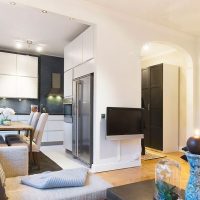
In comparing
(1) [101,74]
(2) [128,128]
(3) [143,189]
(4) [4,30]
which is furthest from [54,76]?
(3) [143,189]

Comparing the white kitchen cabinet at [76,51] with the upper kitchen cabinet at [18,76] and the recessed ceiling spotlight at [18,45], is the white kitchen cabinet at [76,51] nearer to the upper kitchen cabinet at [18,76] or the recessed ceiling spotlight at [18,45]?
the recessed ceiling spotlight at [18,45]

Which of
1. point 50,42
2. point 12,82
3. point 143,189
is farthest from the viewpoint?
point 12,82

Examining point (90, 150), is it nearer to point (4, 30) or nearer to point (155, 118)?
point (155, 118)

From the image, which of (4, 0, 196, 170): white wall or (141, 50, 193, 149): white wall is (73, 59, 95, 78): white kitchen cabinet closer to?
(4, 0, 196, 170): white wall

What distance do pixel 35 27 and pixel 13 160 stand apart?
3.12 metres

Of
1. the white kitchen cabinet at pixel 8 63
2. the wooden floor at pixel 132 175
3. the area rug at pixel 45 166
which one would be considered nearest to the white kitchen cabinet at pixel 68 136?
the area rug at pixel 45 166

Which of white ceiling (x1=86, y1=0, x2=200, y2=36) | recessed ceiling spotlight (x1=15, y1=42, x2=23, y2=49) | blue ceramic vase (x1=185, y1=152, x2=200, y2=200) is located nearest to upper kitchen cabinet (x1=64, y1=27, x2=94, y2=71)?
white ceiling (x1=86, y1=0, x2=200, y2=36)

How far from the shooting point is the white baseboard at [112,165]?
3645 millimetres

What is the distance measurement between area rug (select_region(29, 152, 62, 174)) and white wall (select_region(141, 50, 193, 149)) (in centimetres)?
316

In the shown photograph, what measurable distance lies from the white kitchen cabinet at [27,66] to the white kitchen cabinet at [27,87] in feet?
0.48

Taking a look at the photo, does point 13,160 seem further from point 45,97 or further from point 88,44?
point 45,97

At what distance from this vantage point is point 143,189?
164cm

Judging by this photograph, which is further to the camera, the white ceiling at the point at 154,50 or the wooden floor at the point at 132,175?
the white ceiling at the point at 154,50

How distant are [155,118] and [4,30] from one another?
4.25m
